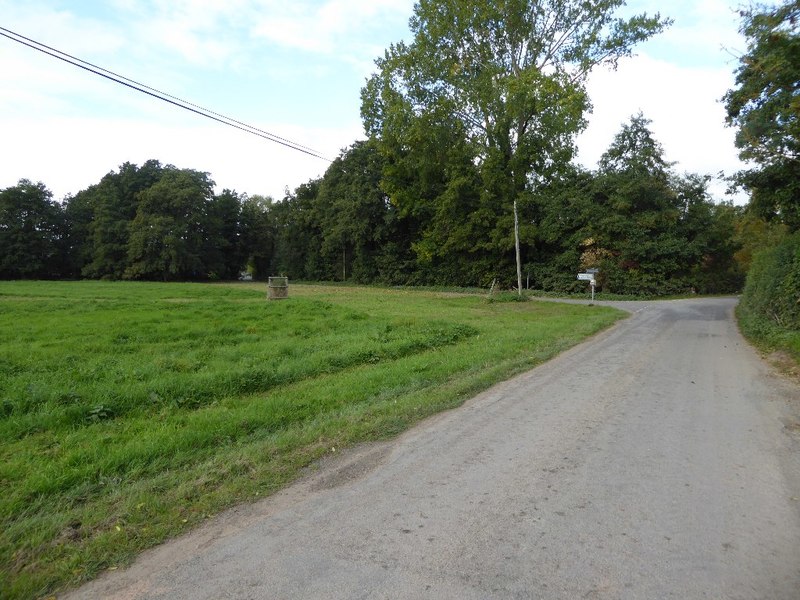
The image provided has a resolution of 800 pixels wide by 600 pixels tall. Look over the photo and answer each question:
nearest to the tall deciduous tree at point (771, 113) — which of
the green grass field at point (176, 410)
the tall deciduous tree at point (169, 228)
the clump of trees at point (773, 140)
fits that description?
the clump of trees at point (773, 140)

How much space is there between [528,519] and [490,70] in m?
27.8

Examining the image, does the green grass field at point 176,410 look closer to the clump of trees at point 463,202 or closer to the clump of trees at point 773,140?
the clump of trees at point 773,140

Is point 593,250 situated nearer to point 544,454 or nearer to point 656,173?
point 656,173

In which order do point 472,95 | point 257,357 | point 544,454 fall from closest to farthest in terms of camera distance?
point 544,454 < point 257,357 < point 472,95

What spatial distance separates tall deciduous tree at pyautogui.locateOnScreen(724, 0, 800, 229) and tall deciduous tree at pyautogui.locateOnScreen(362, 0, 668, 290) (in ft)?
35.8

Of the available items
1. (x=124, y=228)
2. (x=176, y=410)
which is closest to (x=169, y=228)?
(x=124, y=228)

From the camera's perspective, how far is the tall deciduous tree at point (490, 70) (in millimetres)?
26953

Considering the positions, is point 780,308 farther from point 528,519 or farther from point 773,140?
point 528,519

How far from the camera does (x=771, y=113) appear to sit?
41.8ft

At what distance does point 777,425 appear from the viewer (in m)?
5.79

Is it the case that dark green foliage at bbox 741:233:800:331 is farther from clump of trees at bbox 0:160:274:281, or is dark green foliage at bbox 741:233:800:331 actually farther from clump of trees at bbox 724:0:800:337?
clump of trees at bbox 0:160:274:281

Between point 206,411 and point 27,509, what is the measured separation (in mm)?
2564

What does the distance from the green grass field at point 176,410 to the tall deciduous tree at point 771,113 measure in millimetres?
7067

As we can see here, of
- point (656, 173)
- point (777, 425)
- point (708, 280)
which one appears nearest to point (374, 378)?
point (777, 425)
